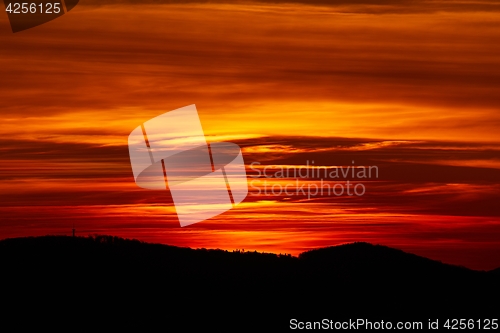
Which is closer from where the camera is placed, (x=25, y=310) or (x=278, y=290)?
(x=25, y=310)

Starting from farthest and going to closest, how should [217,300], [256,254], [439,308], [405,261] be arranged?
[405,261], [256,254], [439,308], [217,300]

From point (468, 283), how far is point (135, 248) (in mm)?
18939

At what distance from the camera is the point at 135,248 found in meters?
44.8

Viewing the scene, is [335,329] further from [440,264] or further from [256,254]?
[440,264]

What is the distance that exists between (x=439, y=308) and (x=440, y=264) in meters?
10.1

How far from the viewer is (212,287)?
137ft

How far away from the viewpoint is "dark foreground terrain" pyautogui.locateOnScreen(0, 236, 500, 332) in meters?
37.8

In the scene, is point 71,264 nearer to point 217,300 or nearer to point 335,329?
point 217,300

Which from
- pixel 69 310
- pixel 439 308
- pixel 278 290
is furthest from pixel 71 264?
pixel 439 308

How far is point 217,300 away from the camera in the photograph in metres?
40.0

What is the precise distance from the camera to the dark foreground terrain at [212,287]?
124 feet

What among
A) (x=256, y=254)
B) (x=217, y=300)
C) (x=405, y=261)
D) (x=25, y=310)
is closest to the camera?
(x=25, y=310)

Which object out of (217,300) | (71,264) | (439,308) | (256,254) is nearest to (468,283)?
(439,308)

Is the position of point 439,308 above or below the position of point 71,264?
below
